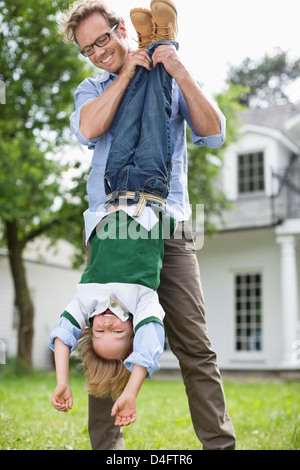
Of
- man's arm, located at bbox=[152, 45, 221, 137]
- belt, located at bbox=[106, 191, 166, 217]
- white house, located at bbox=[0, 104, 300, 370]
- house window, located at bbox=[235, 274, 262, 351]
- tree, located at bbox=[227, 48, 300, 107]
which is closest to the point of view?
belt, located at bbox=[106, 191, 166, 217]

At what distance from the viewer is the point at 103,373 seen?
2.30 meters

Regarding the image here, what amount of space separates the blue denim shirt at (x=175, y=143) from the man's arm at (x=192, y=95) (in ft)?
0.21

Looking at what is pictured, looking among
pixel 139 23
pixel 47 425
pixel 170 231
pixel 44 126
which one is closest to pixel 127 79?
pixel 139 23

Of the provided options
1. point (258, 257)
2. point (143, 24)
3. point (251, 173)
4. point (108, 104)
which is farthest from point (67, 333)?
point (251, 173)

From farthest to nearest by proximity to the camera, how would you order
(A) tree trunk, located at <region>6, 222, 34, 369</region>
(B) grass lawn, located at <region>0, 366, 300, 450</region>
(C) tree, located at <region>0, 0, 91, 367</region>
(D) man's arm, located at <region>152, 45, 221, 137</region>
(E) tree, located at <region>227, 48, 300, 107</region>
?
(E) tree, located at <region>227, 48, 300, 107</region>, (A) tree trunk, located at <region>6, 222, 34, 369</region>, (C) tree, located at <region>0, 0, 91, 367</region>, (B) grass lawn, located at <region>0, 366, 300, 450</region>, (D) man's arm, located at <region>152, 45, 221, 137</region>

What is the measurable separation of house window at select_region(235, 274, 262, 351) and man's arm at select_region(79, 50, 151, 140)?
42.1ft

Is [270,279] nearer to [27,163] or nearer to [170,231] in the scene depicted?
[27,163]

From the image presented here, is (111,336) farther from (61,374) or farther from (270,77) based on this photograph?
(270,77)

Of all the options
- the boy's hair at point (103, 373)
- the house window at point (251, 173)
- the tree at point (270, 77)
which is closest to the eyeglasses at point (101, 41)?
Result: the boy's hair at point (103, 373)

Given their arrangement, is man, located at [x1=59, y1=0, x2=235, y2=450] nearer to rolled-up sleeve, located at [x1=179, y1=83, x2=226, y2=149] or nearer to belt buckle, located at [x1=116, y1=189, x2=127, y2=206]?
rolled-up sleeve, located at [x1=179, y1=83, x2=226, y2=149]

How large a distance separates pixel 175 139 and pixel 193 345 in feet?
3.22

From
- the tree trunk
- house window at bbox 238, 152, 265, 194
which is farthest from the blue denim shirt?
house window at bbox 238, 152, 265, 194

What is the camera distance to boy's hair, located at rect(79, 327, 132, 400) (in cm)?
230

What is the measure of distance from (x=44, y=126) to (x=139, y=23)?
1083 centimetres
